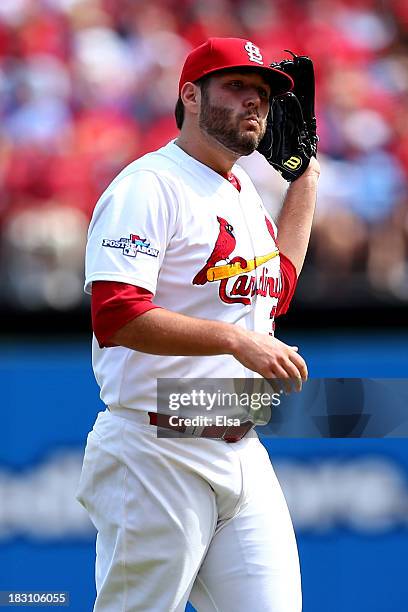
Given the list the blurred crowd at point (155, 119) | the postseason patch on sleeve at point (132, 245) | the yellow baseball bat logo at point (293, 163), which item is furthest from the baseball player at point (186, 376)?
the blurred crowd at point (155, 119)

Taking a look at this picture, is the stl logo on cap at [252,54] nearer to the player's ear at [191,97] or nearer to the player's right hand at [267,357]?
the player's ear at [191,97]

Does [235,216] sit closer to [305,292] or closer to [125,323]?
[125,323]

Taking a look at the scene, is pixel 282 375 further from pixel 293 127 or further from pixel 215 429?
pixel 293 127

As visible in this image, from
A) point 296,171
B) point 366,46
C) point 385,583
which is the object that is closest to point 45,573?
point 385,583

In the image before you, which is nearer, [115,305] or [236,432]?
[115,305]

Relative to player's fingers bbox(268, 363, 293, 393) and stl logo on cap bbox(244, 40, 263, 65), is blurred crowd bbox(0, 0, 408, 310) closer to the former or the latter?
stl logo on cap bbox(244, 40, 263, 65)

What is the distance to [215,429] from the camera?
231cm

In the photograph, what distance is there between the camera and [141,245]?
214cm

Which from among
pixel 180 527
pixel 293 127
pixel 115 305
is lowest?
pixel 180 527

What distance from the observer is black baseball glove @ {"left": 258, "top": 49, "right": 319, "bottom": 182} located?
2.86 metres

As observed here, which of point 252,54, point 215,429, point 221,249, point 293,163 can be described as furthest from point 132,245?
point 293,163

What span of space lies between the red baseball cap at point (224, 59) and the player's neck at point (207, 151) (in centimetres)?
14

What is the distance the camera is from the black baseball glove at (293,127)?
2861 millimetres

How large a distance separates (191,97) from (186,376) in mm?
700
